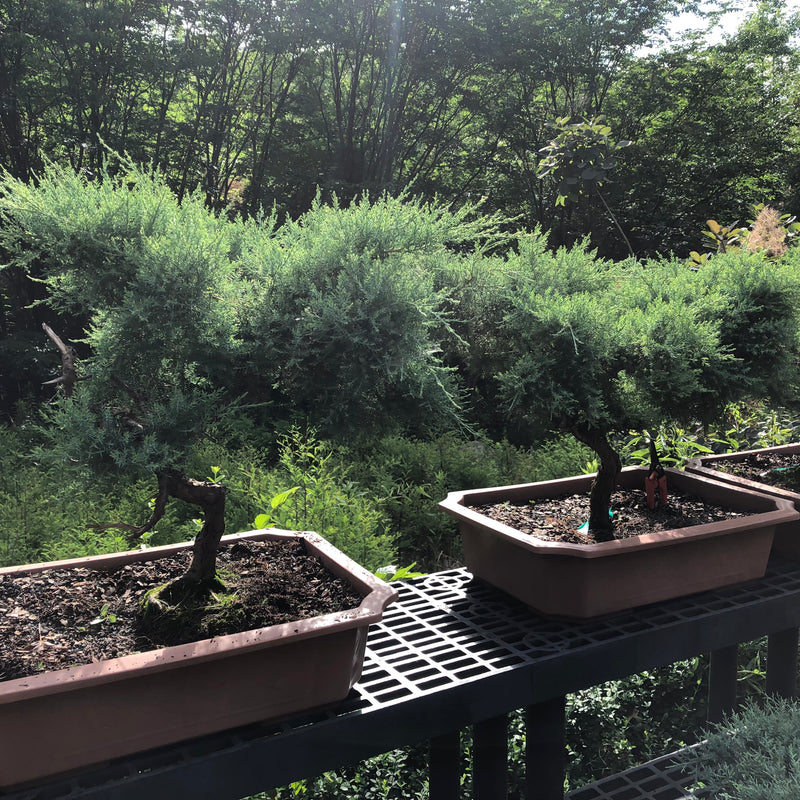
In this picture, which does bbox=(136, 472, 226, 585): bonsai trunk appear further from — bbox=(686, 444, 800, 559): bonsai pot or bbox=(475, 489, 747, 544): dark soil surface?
bbox=(686, 444, 800, 559): bonsai pot

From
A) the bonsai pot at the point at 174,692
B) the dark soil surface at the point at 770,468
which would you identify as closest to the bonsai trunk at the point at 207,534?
the bonsai pot at the point at 174,692

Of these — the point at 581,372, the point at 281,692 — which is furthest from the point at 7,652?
the point at 581,372

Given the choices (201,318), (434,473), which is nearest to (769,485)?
(434,473)

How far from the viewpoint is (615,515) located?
5.90ft

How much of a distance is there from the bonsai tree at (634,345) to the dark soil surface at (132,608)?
0.63 metres

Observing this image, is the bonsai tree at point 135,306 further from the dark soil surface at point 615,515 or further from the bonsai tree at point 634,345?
the dark soil surface at point 615,515

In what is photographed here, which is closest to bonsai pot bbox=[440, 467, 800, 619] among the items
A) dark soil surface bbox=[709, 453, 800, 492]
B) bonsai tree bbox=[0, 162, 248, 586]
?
dark soil surface bbox=[709, 453, 800, 492]

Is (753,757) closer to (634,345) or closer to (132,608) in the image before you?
(634,345)

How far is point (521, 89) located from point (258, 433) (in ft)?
23.6

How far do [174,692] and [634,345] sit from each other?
115cm

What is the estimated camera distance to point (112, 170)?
6.58m

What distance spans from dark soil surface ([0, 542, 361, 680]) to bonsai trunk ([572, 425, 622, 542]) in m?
0.70

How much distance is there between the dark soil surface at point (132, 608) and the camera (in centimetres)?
108

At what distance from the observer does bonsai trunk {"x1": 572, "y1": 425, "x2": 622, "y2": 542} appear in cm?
162
